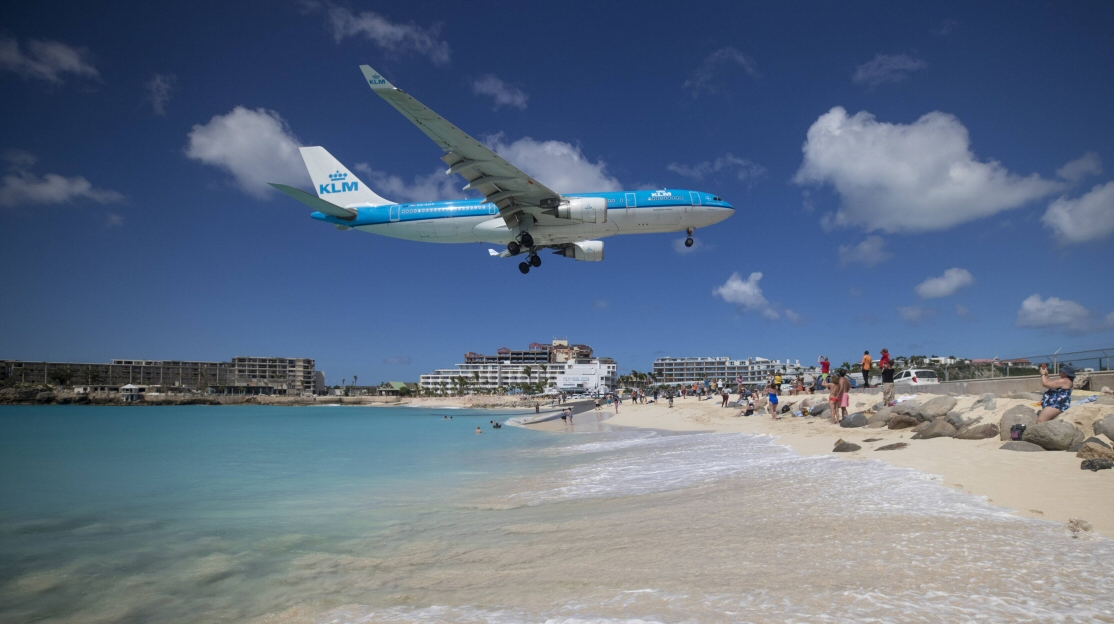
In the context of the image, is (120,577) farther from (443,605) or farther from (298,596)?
(443,605)

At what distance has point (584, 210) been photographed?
19953mm

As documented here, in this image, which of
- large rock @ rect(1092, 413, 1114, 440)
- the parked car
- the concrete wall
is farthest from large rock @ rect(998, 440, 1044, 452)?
the parked car

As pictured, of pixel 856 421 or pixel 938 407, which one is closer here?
pixel 938 407

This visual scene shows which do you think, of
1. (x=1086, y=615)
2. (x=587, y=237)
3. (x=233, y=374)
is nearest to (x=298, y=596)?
(x=1086, y=615)

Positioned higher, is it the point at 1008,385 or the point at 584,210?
the point at 584,210

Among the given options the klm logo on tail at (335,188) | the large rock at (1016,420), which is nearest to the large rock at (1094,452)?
the large rock at (1016,420)

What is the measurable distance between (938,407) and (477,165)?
14.2 meters

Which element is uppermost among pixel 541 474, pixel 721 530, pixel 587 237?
pixel 587 237

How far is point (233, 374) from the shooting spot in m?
198

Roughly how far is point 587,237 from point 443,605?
18311 millimetres

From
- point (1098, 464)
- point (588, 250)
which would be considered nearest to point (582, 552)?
point (1098, 464)

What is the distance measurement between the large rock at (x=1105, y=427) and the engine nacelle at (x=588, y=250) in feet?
55.0

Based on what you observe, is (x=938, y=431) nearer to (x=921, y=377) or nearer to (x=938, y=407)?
(x=938, y=407)

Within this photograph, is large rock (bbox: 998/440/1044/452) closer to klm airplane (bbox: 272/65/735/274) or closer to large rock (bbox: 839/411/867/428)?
large rock (bbox: 839/411/867/428)
